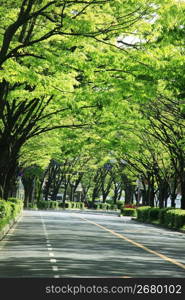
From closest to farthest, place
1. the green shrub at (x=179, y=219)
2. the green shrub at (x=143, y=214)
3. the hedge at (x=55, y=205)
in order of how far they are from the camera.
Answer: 1. the green shrub at (x=179, y=219)
2. the green shrub at (x=143, y=214)
3. the hedge at (x=55, y=205)

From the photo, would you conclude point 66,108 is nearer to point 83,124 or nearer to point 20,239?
point 83,124

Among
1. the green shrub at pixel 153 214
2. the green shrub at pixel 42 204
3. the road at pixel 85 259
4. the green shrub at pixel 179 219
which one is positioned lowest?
the road at pixel 85 259

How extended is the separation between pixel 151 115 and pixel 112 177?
191 feet

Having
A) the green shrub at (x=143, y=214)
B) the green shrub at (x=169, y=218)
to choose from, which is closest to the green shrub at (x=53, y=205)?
the green shrub at (x=143, y=214)

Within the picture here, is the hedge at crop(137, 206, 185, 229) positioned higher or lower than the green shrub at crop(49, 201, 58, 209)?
lower

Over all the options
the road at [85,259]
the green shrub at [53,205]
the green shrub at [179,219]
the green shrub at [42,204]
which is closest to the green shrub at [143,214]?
the green shrub at [179,219]

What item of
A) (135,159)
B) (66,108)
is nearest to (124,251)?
(66,108)

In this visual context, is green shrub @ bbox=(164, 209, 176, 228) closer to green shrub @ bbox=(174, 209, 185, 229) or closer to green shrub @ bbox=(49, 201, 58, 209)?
green shrub @ bbox=(174, 209, 185, 229)

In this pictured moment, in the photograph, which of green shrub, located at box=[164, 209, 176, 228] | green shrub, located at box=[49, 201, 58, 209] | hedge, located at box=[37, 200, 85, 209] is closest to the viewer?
green shrub, located at box=[164, 209, 176, 228]

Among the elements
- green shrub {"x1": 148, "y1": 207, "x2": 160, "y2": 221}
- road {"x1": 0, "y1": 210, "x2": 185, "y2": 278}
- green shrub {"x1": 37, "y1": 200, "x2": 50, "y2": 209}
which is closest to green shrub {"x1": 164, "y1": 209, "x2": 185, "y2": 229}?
green shrub {"x1": 148, "y1": 207, "x2": 160, "y2": 221}

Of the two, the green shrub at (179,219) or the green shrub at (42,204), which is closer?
the green shrub at (179,219)

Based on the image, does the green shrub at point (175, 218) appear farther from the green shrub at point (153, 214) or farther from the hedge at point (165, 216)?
the green shrub at point (153, 214)

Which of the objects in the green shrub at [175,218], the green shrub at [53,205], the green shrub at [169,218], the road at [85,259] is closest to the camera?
the road at [85,259]

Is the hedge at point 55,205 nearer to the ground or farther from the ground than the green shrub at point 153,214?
farther from the ground
